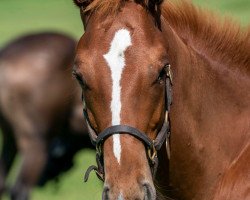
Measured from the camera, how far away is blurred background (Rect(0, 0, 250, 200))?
9297mm

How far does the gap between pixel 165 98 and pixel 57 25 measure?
16030 mm

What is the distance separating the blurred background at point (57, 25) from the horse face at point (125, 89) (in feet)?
13.0

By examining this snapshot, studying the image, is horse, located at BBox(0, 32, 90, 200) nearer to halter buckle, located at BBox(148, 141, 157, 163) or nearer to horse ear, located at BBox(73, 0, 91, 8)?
horse ear, located at BBox(73, 0, 91, 8)

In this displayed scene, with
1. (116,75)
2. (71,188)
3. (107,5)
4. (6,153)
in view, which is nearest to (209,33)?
(107,5)

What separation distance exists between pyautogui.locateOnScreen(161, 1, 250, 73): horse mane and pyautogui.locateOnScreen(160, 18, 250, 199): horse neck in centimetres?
6

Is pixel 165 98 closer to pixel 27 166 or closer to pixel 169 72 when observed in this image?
pixel 169 72

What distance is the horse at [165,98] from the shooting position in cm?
407

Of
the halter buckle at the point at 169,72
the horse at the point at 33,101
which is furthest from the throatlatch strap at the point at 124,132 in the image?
the horse at the point at 33,101

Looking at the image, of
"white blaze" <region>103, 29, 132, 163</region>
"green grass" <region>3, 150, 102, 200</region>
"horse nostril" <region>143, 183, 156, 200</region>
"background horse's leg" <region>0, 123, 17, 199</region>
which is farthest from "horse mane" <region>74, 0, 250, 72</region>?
"background horse's leg" <region>0, 123, 17, 199</region>

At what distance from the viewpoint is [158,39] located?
4242 mm

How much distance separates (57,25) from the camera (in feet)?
66.0

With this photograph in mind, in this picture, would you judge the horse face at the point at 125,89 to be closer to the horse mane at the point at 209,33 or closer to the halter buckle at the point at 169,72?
the halter buckle at the point at 169,72

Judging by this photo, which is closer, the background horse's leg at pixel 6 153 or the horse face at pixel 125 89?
the horse face at pixel 125 89

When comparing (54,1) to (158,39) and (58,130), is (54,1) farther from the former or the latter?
(158,39)
